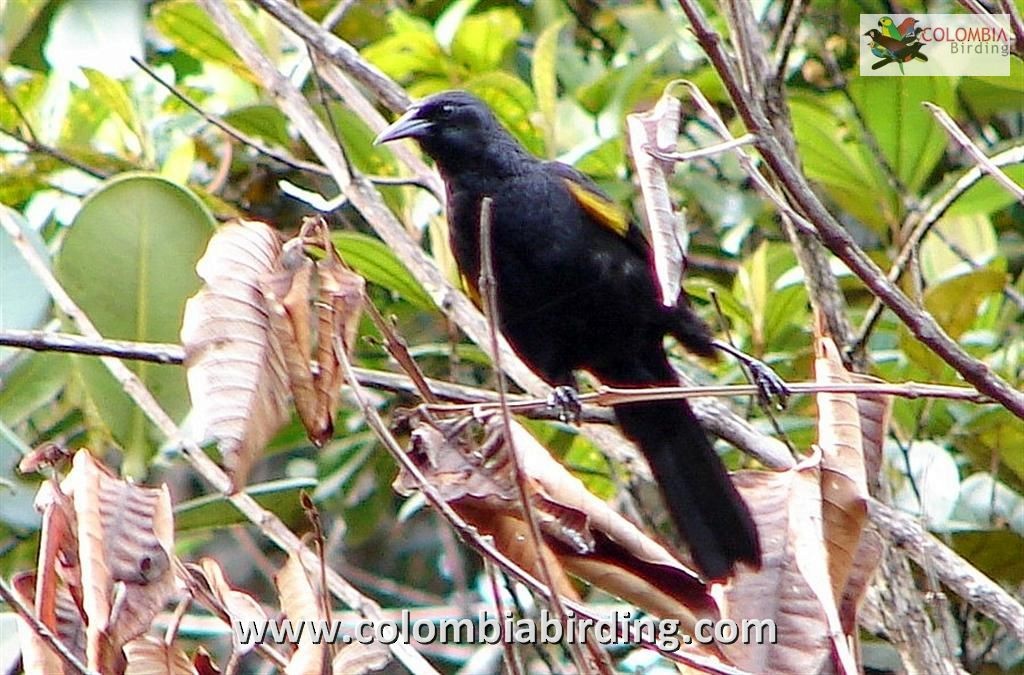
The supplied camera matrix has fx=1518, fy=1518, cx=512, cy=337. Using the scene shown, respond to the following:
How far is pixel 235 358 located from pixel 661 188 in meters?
0.53

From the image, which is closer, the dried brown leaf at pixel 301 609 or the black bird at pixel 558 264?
the dried brown leaf at pixel 301 609

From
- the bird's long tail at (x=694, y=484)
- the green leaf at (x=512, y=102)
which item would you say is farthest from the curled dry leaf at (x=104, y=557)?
the green leaf at (x=512, y=102)

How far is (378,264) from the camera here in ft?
10.4

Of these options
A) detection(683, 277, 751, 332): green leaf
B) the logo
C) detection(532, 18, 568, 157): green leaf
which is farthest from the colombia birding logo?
detection(532, 18, 568, 157): green leaf

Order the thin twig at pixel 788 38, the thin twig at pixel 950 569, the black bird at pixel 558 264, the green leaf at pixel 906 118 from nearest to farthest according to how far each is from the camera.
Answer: the thin twig at pixel 950 569 → the thin twig at pixel 788 38 → the black bird at pixel 558 264 → the green leaf at pixel 906 118

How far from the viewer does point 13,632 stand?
7.30 ft

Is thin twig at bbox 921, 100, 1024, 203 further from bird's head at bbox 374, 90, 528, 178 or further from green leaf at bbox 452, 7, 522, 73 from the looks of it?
green leaf at bbox 452, 7, 522, 73

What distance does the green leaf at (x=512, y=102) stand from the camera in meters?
3.65

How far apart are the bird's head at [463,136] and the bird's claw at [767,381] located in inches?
35.3

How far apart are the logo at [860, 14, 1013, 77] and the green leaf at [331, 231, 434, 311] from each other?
1.15 m

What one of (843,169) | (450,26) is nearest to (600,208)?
(843,169)

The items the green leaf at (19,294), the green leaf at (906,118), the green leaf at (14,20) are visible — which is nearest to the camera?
the green leaf at (19,294)

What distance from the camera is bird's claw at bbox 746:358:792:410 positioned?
2221mm

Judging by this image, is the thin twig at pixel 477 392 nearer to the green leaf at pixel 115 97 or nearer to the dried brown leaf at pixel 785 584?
the dried brown leaf at pixel 785 584
